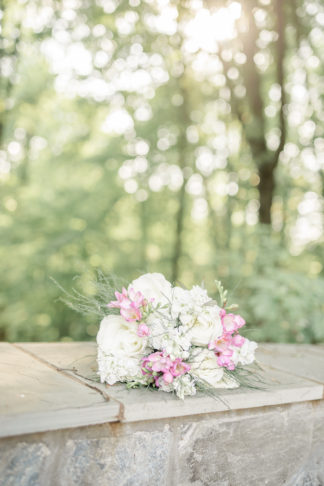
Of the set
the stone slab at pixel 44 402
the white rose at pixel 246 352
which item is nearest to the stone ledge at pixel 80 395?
the stone slab at pixel 44 402

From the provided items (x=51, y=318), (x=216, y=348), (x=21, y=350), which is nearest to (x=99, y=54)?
(x=51, y=318)

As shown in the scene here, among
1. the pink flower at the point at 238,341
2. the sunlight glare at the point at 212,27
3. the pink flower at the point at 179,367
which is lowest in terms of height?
the pink flower at the point at 179,367

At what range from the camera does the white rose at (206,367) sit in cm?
176

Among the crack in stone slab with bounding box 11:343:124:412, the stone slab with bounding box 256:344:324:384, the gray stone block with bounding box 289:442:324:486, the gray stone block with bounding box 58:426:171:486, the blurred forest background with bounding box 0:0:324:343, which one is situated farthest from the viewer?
the blurred forest background with bounding box 0:0:324:343

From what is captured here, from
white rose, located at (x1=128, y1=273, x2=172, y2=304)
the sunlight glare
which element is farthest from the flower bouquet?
the sunlight glare

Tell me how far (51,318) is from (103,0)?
546 centimetres

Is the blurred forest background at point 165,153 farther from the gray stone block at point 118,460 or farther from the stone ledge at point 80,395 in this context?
the gray stone block at point 118,460

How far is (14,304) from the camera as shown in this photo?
8.78 metres

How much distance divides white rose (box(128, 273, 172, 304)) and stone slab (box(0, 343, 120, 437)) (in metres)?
0.39

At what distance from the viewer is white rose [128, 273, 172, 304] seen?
183 centimetres

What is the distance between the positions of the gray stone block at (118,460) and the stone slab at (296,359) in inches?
34.9

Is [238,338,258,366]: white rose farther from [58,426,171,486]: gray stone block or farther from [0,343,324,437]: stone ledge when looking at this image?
[58,426,171,486]: gray stone block

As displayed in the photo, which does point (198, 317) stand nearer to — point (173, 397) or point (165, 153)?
point (173, 397)

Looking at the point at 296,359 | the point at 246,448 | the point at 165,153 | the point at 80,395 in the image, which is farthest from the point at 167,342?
the point at 165,153
